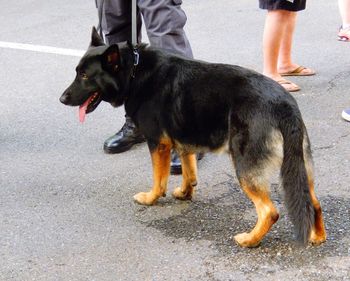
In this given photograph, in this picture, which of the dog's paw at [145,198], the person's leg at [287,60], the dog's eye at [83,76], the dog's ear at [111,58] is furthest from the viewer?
the person's leg at [287,60]

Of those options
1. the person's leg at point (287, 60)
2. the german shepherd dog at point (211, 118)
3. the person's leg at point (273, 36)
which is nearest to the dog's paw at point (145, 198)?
the german shepherd dog at point (211, 118)

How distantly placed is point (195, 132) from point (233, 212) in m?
0.56

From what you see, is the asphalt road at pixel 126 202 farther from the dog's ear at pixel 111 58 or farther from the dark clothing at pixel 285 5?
the dog's ear at pixel 111 58

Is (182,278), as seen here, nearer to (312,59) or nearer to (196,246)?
(196,246)

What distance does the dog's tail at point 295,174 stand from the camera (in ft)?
10.8

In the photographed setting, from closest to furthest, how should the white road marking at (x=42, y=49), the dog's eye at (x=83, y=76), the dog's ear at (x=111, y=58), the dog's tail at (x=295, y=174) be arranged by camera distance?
the dog's tail at (x=295, y=174), the dog's ear at (x=111, y=58), the dog's eye at (x=83, y=76), the white road marking at (x=42, y=49)

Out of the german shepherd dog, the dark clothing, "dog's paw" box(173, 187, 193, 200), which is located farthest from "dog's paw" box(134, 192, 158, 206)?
the dark clothing

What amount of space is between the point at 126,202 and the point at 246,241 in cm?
94

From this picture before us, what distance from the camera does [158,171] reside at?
401cm

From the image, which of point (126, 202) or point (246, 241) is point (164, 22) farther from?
point (246, 241)

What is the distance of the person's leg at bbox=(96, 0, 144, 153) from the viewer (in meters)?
4.76

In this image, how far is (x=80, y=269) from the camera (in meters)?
3.47

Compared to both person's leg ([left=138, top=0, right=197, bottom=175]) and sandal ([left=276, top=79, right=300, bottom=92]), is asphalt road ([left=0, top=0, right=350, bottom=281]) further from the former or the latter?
person's leg ([left=138, top=0, right=197, bottom=175])

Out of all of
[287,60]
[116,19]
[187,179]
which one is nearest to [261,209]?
[187,179]
